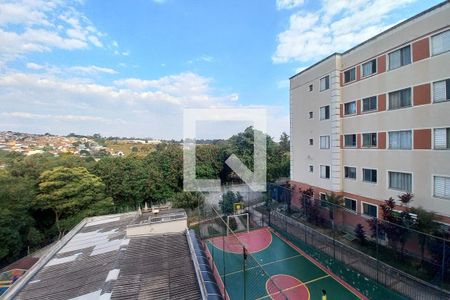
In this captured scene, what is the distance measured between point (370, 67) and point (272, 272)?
11.2 m

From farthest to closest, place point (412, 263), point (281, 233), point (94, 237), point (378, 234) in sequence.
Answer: point (281, 233)
point (94, 237)
point (378, 234)
point (412, 263)

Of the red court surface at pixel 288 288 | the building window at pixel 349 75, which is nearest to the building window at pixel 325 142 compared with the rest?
the building window at pixel 349 75

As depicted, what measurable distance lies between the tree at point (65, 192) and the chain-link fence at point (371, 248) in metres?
13.1

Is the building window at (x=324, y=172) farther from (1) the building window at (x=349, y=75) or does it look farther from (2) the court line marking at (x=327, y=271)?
(1) the building window at (x=349, y=75)

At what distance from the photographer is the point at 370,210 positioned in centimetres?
1240

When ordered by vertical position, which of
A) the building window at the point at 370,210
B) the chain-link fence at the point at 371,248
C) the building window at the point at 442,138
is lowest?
the chain-link fence at the point at 371,248

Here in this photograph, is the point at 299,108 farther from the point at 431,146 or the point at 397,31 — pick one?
the point at 431,146

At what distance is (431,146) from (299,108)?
920 centimetres

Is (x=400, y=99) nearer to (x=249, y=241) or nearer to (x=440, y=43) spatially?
(x=440, y=43)

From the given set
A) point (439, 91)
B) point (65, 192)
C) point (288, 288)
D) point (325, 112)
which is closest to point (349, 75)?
point (325, 112)

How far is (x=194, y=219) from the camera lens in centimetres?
1780

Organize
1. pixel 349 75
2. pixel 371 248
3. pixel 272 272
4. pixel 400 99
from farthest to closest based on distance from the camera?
1. pixel 349 75
2. pixel 400 99
3. pixel 371 248
4. pixel 272 272

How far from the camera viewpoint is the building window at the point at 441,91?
901cm

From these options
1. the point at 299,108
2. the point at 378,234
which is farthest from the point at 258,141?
the point at 378,234
